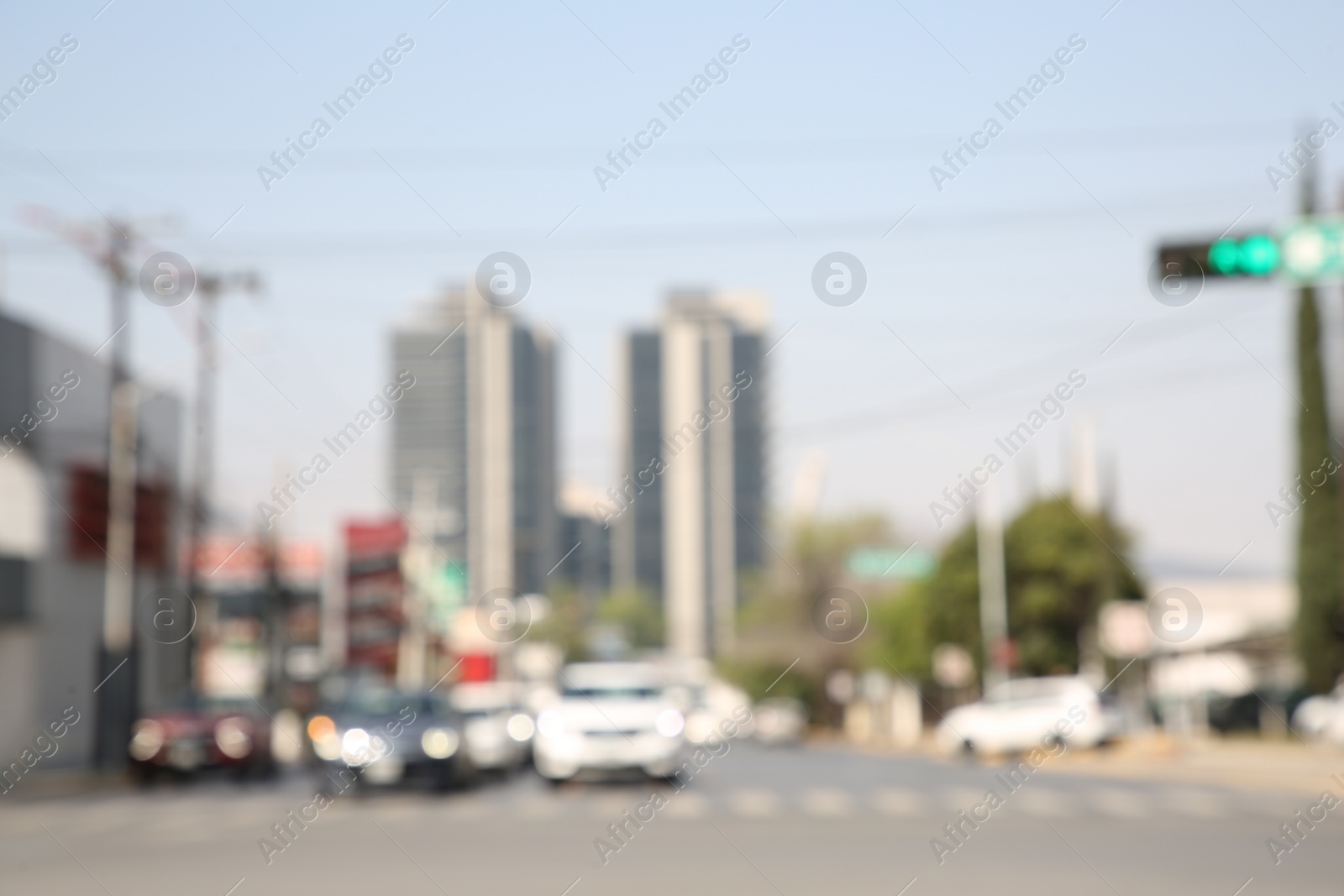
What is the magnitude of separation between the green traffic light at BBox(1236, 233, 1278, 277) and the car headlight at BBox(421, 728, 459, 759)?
42.7 ft

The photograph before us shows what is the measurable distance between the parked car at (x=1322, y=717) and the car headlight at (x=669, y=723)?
68.6 feet

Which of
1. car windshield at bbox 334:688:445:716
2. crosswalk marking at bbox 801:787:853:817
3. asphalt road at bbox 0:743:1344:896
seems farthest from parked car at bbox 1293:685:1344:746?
car windshield at bbox 334:688:445:716

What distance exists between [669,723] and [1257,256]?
1142 cm

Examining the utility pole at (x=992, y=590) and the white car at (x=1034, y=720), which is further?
the utility pole at (x=992, y=590)

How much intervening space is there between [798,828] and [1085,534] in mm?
47694

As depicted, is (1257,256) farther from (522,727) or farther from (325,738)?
(522,727)

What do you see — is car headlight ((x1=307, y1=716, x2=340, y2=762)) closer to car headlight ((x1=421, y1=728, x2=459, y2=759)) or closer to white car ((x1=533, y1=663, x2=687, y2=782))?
car headlight ((x1=421, y1=728, x2=459, y2=759))

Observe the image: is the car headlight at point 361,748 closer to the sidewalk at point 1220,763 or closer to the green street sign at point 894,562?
the sidewalk at point 1220,763

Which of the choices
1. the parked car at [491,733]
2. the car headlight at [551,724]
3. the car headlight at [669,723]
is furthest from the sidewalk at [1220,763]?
the parked car at [491,733]

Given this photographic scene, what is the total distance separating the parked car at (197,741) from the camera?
95.9 feet

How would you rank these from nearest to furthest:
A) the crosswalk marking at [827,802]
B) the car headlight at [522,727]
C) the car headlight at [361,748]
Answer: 1. the crosswalk marking at [827,802]
2. the car headlight at [361,748]
3. the car headlight at [522,727]

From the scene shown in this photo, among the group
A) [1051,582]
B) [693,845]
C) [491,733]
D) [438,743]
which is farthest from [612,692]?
[1051,582]

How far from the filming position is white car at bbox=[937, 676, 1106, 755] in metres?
37.9

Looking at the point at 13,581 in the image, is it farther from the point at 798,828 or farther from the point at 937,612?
the point at 937,612
